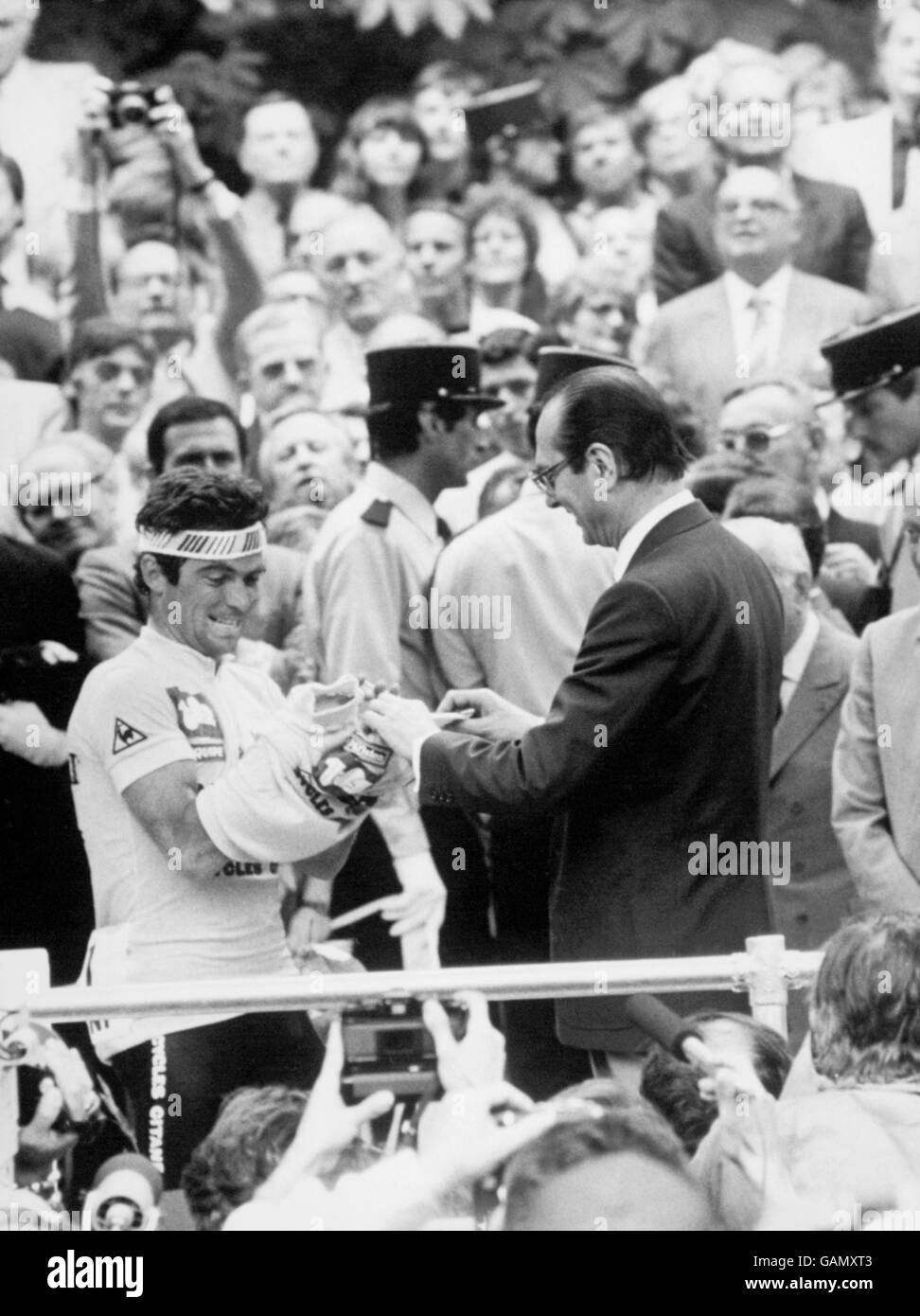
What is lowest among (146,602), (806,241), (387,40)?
(146,602)

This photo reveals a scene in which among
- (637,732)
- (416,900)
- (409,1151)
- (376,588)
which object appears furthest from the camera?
(376,588)

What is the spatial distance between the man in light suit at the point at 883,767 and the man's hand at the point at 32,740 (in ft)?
5.33

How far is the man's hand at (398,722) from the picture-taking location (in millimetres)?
3611

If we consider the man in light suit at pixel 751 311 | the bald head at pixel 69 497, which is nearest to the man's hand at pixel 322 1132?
the bald head at pixel 69 497

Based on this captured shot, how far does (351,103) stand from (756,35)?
3.68 ft

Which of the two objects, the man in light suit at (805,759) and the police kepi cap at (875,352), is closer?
the man in light suit at (805,759)

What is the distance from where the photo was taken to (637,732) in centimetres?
A: 355

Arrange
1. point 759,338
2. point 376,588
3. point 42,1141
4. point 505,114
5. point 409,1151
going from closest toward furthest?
point 409,1151 < point 42,1141 < point 376,588 < point 759,338 < point 505,114

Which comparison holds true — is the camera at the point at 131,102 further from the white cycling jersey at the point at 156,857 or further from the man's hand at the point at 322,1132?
the man's hand at the point at 322,1132

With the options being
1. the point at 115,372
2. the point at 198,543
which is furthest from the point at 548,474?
the point at 115,372

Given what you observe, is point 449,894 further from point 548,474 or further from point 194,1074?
point 548,474

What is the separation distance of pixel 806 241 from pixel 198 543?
9.23 feet

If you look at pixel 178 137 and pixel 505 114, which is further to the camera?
pixel 505 114
